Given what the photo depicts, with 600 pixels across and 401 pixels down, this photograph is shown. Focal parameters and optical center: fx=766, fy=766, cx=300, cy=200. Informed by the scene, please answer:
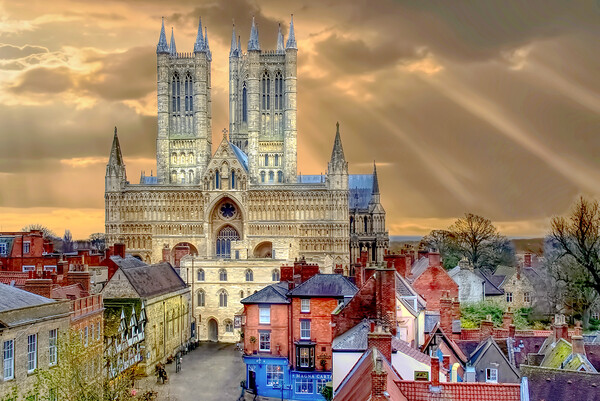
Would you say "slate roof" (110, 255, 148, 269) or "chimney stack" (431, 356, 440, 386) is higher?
"slate roof" (110, 255, 148, 269)

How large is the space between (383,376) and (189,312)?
48.6m

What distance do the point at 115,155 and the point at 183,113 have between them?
11.9 meters

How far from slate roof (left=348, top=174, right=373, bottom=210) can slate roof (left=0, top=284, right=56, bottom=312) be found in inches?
3246

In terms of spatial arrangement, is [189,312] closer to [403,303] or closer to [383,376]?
[403,303]

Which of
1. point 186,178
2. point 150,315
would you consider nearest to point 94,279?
point 150,315

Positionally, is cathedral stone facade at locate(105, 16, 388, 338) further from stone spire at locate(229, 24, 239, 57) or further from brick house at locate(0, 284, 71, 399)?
brick house at locate(0, 284, 71, 399)

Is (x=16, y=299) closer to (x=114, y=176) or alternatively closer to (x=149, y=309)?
(x=149, y=309)

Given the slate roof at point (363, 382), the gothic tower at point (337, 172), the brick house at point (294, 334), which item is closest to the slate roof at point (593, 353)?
the slate roof at point (363, 382)

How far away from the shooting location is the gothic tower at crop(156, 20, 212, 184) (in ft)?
338

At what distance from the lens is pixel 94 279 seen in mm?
52281

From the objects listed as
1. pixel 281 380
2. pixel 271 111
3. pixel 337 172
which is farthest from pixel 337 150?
pixel 281 380

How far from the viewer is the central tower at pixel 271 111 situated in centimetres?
10356

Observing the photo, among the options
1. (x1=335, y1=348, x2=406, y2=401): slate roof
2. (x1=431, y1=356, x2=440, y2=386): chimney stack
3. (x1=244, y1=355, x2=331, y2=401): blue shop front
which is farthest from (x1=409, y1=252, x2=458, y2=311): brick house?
(x1=431, y1=356, x2=440, y2=386): chimney stack

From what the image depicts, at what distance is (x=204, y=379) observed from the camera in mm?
48000
